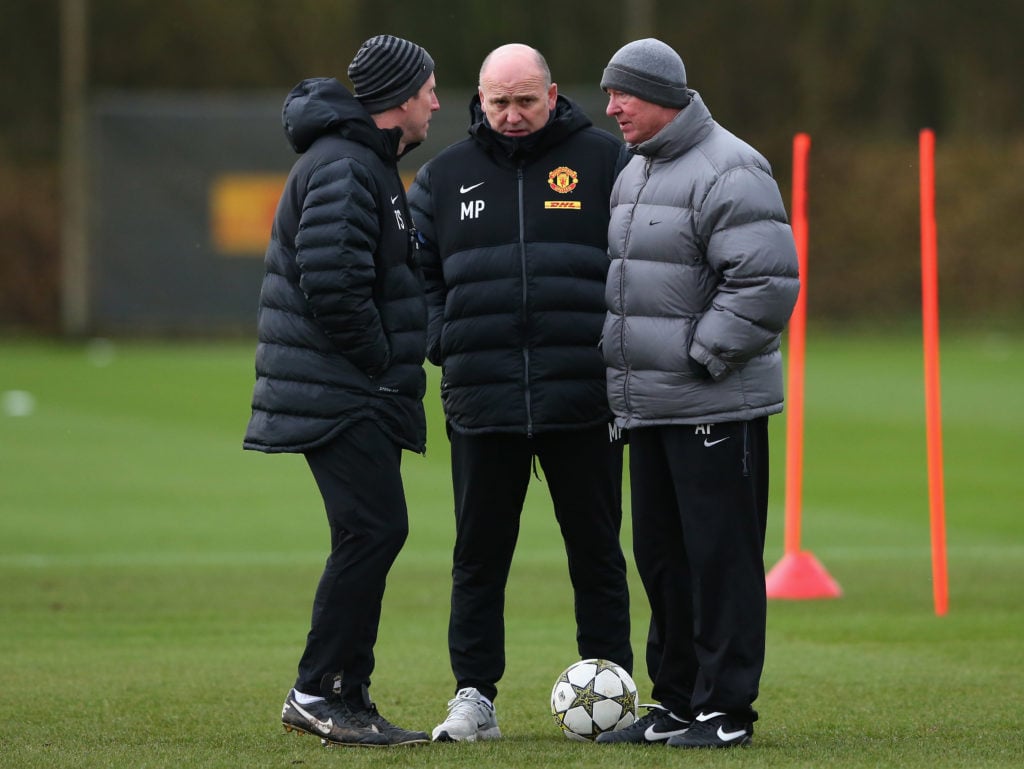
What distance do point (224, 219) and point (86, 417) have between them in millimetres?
11272

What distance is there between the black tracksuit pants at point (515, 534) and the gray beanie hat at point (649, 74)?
1.12 m

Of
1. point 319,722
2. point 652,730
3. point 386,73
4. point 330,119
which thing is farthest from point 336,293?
point 652,730

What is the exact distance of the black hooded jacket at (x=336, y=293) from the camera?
539 centimetres

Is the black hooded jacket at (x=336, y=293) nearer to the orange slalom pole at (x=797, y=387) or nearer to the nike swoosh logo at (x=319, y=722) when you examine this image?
the nike swoosh logo at (x=319, y=722)

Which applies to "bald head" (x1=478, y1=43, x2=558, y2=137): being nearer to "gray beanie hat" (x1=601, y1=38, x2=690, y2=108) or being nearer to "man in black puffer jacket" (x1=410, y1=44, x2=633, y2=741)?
"man in black puffer jacket" (x1=410, y1=44, x2=633, y2=741)

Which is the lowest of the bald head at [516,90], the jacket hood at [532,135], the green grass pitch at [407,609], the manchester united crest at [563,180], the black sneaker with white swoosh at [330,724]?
the green grass pitch at [407,609]

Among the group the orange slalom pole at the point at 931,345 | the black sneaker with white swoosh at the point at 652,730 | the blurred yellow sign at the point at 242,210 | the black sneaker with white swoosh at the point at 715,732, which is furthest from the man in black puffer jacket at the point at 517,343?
the blurred yellow sign at the point at 242,210

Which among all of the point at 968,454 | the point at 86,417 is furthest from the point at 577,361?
the point at 86,417

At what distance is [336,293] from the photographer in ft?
17.6

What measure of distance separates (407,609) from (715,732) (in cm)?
349

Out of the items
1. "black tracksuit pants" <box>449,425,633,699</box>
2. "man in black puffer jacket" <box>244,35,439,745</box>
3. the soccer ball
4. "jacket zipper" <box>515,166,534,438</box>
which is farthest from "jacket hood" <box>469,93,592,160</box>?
the soccer ball

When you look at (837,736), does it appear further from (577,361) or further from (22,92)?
(22,92)

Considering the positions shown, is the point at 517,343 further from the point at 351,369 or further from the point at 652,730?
the point at 652,730

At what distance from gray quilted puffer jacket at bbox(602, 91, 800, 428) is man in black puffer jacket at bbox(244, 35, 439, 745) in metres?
0.67
